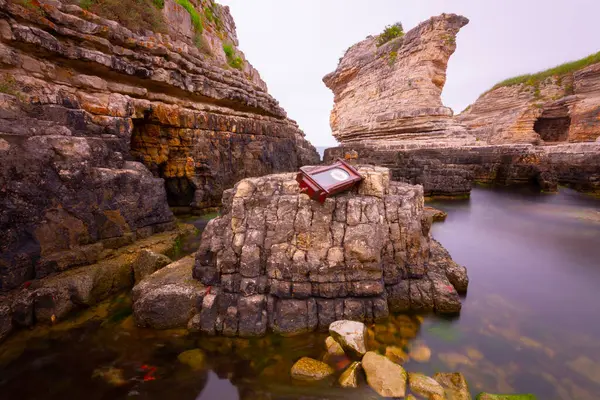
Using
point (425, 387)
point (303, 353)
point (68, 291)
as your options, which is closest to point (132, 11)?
point (68, 291)

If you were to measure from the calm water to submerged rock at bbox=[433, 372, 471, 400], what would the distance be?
16 cm

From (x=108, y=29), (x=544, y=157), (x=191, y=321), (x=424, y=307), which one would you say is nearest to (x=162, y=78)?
(x=108, y=29)

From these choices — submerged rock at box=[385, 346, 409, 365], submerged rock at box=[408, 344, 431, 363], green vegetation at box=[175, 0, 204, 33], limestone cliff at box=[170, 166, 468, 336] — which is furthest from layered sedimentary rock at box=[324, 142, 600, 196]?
green vegetation at box=[175, 0, 204, 33]

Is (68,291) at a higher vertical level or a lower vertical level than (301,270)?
lower

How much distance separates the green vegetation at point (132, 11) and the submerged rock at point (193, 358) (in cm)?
1034

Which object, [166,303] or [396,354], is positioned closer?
[396,354]

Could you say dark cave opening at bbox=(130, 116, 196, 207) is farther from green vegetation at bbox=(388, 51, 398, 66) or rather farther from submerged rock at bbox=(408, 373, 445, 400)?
green vegetation at bbox=(388, 51, 398, 66)

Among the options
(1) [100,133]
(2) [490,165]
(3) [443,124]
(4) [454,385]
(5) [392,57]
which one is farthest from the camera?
(5) [392,57]

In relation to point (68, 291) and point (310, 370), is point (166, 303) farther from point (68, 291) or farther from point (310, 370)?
point (310, 370)

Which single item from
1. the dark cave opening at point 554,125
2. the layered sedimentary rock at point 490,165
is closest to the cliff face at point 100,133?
the layered sedimentary rock at point 490,165

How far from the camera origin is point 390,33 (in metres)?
21.1

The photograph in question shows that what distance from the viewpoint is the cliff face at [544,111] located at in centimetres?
1822

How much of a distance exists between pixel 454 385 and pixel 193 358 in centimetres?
302

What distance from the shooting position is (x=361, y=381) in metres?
2.84
